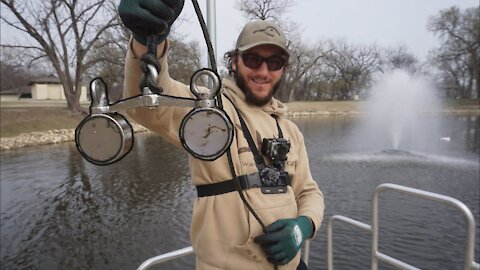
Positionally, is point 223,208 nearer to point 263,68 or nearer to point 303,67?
point 263,68

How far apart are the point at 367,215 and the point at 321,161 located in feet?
21.3

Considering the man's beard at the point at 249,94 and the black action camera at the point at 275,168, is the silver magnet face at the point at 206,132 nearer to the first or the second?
the black action camera at the point at 275,168

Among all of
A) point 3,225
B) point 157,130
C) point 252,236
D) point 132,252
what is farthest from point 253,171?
point 3,225

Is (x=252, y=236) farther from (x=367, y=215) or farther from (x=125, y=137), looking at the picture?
(x=367, y=215)

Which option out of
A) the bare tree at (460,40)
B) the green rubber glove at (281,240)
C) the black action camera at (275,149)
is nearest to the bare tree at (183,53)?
the black action camera at (275,149)

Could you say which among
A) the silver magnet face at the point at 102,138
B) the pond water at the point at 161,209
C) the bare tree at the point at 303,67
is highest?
the bare tree at the point at 303,67

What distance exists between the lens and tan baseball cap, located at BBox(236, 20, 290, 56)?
76.4 inches

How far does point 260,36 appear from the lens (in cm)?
195

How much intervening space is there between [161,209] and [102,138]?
8.39 m

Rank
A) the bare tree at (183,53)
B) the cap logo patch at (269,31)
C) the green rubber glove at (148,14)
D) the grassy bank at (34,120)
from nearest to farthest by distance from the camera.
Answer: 1. the green rubber glove at (148,14)
2. the cap logo patch at (269,31)
3. the bare tree at (183,53)
4. the grassy bank at (34,120)

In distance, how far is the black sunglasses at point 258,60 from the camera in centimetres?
200

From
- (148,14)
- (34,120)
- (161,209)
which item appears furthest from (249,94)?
(34,120)

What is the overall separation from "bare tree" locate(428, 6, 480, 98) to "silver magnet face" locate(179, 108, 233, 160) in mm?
66389

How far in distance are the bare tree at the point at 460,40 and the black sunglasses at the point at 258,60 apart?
6557cm
